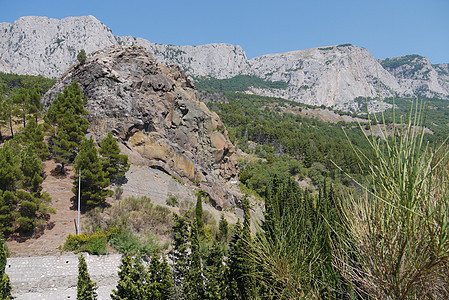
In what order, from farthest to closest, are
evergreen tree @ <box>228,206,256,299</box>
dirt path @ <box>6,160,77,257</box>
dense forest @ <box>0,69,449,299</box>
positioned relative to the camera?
dirt path @ <box>6,160,77,257</box> → evergreen tree @ <box>228,206,256,299</box> → dense forest @ <box>0,69,449,299</box>

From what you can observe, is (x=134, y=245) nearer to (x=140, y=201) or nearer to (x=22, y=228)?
(x=140, y=201)

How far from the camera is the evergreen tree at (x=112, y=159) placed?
21141 millimetres

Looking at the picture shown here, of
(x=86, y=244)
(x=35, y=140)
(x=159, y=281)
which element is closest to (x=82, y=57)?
(x=35, y=140)

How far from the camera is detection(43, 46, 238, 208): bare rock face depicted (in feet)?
91.2

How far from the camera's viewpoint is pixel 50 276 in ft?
44.5

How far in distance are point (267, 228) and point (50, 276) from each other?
44.9 ft

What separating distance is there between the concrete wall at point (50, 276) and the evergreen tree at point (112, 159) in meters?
7.63

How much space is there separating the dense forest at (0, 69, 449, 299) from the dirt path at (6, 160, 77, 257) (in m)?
0.74

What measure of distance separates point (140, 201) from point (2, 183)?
8609 millimetres

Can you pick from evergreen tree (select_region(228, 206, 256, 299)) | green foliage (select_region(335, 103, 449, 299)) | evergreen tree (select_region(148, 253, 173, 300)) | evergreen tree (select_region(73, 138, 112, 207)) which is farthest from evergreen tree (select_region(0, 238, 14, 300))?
green foliage (select_region(335, 103, 449, 299))

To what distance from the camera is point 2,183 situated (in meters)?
14.5

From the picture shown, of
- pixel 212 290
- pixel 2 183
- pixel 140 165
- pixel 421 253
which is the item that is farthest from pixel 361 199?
pixel 140 165

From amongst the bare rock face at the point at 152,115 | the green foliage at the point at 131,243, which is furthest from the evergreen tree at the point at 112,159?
the green foliage at the point at 131,243

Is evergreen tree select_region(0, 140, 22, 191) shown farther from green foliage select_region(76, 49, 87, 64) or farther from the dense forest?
green foliage select_region(76, 49, 87, 64)
